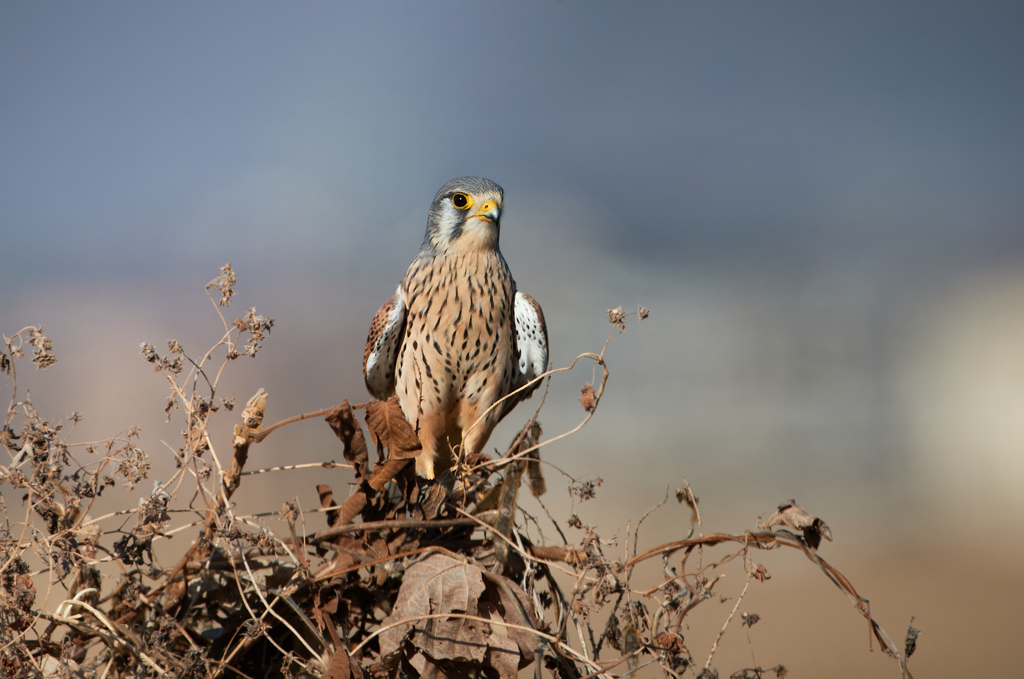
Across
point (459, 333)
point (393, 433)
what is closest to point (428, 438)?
point (459, 333)

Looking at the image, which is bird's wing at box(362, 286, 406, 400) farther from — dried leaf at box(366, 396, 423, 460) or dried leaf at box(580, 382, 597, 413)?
dried leaf at box(580, 382, 597, 413)

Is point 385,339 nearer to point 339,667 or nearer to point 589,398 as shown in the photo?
point 589,398

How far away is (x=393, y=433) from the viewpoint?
4.82ft

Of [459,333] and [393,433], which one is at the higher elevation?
[459,333]

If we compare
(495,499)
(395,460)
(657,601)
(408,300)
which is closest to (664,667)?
(657,601)

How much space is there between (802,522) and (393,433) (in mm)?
781

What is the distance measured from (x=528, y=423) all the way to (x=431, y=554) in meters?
0.32

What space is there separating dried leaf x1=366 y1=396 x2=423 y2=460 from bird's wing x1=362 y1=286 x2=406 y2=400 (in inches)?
40.8

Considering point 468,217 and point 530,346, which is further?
point 530,346

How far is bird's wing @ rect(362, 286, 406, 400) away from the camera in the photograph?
251 centimetres

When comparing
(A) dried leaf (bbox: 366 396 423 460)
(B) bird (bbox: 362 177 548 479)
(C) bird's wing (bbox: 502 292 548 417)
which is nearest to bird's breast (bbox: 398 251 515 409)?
(B) bird (bbox: 362 177 548 479)

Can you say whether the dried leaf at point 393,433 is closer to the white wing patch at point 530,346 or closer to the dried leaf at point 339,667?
the dried leaf at point 339,667

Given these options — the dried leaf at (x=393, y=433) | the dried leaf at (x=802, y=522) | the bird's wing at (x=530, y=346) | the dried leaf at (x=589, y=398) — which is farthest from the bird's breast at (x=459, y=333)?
the dried leaf at (x=802, y=522)

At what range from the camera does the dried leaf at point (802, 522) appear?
3.85ft
